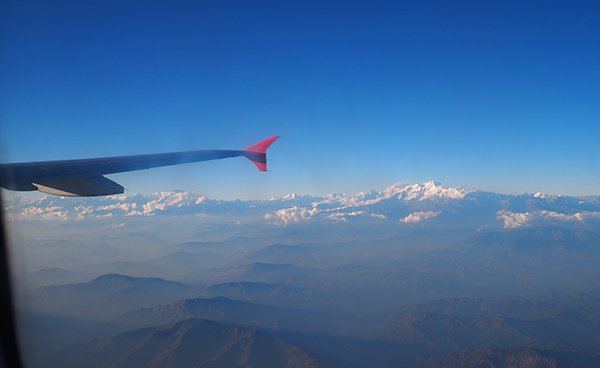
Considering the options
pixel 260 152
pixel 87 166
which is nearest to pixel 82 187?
pixel 87 166

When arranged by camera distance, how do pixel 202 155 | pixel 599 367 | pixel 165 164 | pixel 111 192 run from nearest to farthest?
A: pixel 111 192 → pixel 165 164 → pixel 202 155 → pixel 599 367

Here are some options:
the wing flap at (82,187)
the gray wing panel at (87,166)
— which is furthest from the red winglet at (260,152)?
the wing flap at (82,187)

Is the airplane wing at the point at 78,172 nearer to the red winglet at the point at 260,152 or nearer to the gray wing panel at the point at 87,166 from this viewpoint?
the gray wing panel at the point at 87,166

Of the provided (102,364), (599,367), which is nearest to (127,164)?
(102,364)

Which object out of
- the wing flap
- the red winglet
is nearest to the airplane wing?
the wing flap

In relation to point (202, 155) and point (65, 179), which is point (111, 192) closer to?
A: point (65, 179)

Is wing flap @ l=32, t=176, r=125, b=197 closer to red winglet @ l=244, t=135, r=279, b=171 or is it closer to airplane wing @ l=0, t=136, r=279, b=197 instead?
airplane wing @ l=0, t=136, r=279, b=197
